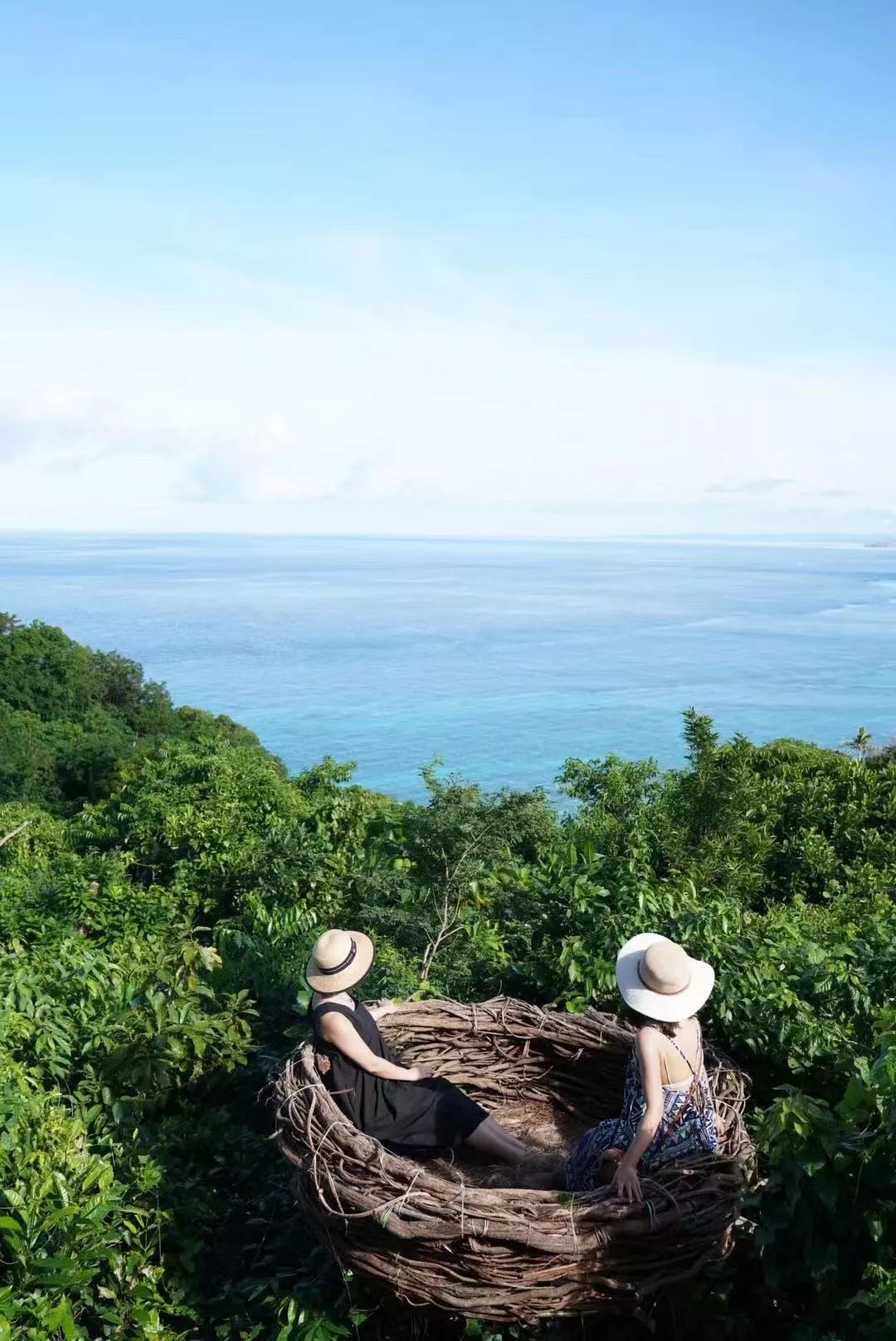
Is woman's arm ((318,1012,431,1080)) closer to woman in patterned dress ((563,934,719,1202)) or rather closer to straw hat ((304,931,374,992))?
straw hat ((304,931,374,992))

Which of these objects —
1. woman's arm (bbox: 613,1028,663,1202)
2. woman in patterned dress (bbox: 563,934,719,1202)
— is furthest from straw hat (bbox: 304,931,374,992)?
woman's arm (bbox: 613,1028,663,1202)

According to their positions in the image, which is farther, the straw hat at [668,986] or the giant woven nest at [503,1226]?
the straw hat at [668,986]

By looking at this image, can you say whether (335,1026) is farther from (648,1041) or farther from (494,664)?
(494,664)

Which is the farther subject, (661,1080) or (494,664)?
(494,664)

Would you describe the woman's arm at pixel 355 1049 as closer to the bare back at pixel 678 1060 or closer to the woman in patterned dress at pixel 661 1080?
the woman in patterned dress at pixel 661 1080

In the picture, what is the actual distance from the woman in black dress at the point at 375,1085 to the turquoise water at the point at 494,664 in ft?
72.4

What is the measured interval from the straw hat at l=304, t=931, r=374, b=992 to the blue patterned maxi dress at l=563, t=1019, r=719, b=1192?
1.22 metres

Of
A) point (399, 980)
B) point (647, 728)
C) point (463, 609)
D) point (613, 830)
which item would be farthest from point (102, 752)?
point (463, 609)

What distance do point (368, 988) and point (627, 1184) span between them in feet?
8.43

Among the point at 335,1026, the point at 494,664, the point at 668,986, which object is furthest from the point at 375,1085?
the point at 494,664

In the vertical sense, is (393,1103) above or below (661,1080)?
below

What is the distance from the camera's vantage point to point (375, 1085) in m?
4.70

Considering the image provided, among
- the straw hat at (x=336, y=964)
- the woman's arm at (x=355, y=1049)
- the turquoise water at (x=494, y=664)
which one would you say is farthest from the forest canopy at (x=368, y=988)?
the turquoise water at (x=494, y=664)

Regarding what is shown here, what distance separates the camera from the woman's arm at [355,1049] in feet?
15.4
